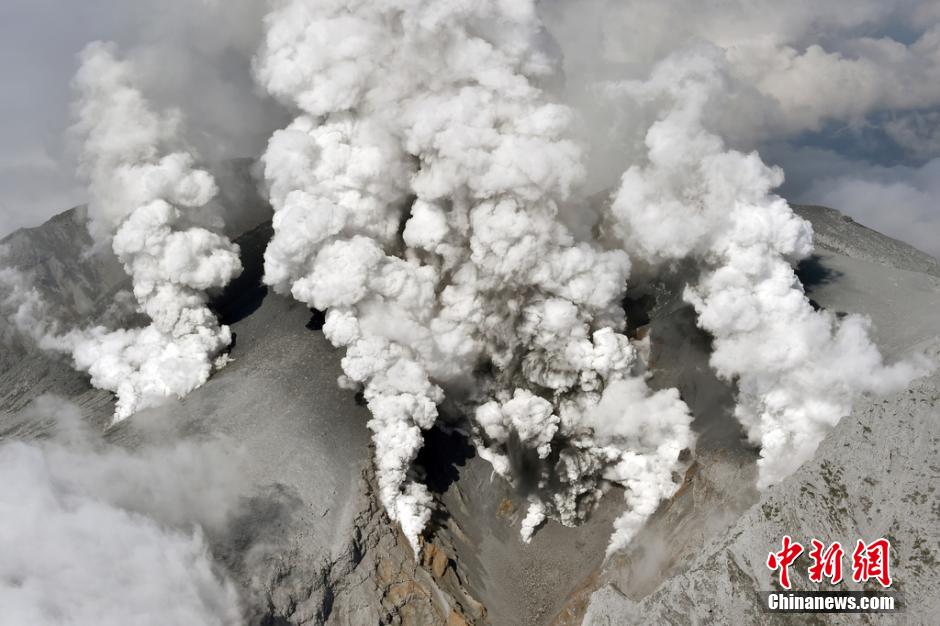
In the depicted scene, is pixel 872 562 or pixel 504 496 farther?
pixel 504 496

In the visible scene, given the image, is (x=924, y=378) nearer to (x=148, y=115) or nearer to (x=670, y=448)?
(x=670, y=448)

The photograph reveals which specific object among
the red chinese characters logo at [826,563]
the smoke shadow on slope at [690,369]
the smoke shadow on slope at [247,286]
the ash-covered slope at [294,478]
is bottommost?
the smoke shadow on slope at [690,369]

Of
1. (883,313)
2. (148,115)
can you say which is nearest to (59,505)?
(148,115)

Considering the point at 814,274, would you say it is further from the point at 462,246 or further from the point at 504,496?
the point at 504,496

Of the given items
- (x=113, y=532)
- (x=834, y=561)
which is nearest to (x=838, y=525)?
(x=834, y=561)

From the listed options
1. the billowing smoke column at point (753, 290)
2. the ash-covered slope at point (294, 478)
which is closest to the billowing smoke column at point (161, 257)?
the ash-covered slope at point (294, 478)

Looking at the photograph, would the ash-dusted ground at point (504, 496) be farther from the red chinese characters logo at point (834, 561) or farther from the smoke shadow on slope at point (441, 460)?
the red chinese characters logo at point (834, 561)

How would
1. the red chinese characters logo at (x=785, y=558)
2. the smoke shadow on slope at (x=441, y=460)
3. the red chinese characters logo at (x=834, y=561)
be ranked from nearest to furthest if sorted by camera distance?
the red chinese characters logo at (x=834, y=561)
the red chinese characters logo at (x=785, y=558)
the smoke shadow on slope at (x=441, y=460)
